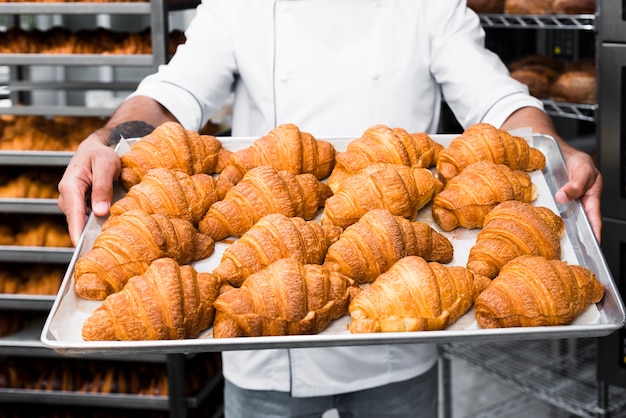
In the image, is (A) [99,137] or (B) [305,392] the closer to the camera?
(A) [99,137]

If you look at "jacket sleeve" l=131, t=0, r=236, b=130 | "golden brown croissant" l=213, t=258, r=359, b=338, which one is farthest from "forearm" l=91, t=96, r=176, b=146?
"golden brown croissant" l=213, t=258, r=359, b=338

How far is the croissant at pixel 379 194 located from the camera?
4.44 ft

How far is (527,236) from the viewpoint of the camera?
4.13 feet

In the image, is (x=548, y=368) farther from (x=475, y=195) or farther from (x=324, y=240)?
(x=324, y=240)

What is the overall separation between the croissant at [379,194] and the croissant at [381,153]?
0.27 feet

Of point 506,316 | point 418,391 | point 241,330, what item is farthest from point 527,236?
point 418,391

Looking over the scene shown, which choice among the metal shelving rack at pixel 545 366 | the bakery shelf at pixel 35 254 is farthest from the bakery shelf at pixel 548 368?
the bakery shelf at pixel 35 254

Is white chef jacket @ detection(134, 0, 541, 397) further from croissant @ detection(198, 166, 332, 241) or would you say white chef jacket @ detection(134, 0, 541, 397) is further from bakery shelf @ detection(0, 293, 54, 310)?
bakery shelf @ detection(0, 293, 54, 310)

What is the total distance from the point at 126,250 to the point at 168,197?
0.17 meters

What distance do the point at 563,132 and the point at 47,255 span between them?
2.27m

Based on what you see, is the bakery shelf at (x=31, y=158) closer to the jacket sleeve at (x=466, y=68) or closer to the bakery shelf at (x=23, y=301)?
the bakery shelf at (x=23, y=301)

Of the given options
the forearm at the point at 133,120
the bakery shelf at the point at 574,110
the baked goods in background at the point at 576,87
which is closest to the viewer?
the forearm at the point at 133,120

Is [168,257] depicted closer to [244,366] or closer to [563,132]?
[244,366]

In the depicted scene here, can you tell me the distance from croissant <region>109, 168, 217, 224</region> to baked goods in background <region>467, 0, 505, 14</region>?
1.95m
